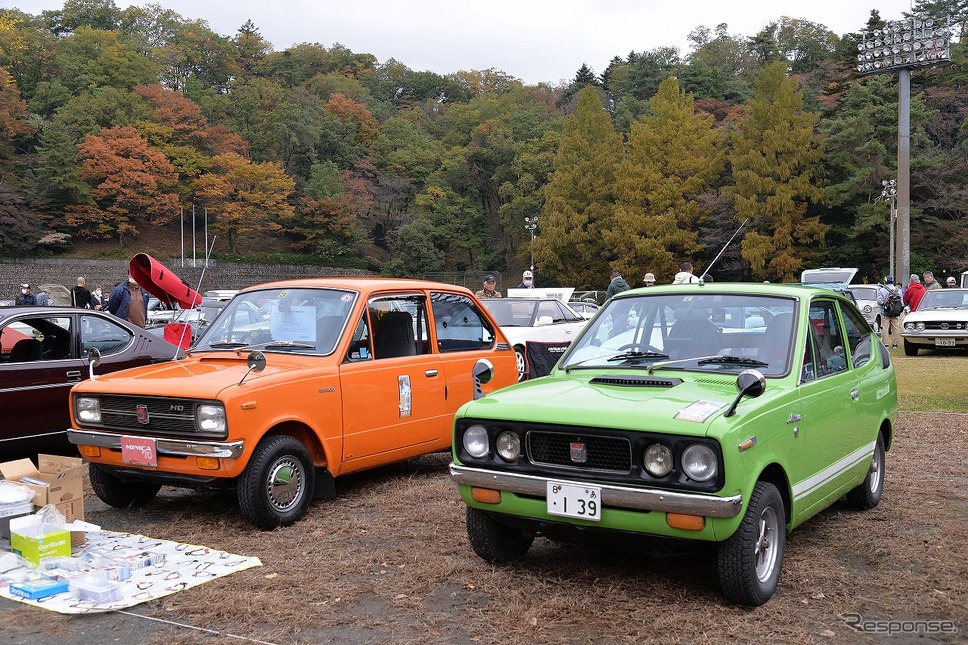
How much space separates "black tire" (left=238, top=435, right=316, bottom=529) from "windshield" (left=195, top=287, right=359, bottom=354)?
91 cm

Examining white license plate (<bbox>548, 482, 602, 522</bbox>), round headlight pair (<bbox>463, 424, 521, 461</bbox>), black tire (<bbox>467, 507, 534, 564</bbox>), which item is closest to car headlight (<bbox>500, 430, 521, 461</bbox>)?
round headlight pair (<bbox>463, 424, 521, 461</bbox>)

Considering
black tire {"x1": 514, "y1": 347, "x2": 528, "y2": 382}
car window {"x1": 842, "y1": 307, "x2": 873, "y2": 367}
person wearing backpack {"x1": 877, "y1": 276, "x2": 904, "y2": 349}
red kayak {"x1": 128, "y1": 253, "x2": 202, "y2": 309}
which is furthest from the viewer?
person wearing backpack {"x1": 877, "y1": 276, "x2": 904, "y2": 349}

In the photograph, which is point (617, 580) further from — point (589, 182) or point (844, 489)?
point (589, 182)

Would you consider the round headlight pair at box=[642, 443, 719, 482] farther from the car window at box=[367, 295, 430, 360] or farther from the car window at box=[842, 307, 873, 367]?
the car window at box=[367, 295, 430, 360]

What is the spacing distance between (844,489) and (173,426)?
4541 millimetres

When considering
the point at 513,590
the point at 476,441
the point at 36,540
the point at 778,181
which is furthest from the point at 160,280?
the point at 778,181

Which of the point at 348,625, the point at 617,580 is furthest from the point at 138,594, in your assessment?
the point at 617,580

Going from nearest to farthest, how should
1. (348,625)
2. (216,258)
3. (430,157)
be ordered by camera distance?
(348,625)
(216,258)
(430,157)

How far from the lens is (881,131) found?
152 feet

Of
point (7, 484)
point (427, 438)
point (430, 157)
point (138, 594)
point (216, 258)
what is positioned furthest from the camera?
point (430, 157)

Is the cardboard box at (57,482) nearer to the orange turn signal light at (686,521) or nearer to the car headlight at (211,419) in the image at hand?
the car headlight at (211,419)

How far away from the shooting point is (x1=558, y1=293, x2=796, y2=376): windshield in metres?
5.11

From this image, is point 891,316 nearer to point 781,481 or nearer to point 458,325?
point 458,325

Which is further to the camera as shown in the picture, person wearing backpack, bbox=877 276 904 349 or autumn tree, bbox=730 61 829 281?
Result: autumn tree, bbox=730 61 829 281
